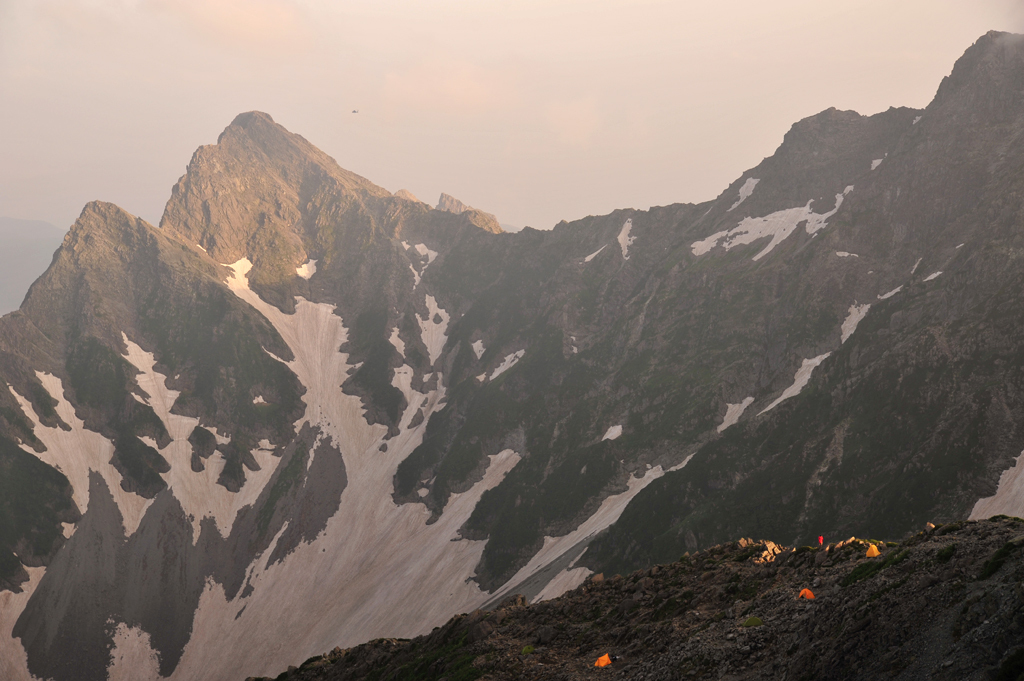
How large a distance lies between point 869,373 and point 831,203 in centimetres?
8928

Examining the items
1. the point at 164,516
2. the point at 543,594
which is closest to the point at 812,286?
the point at 543,594

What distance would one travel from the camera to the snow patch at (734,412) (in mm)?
164300

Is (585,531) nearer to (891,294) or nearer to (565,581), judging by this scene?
(565,581)

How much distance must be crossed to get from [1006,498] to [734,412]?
72899 millimetres

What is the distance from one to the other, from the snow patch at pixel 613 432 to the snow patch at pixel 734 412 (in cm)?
3194

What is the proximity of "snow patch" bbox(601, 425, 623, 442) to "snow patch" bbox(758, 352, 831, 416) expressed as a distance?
149 ft

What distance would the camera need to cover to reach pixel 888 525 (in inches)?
4156

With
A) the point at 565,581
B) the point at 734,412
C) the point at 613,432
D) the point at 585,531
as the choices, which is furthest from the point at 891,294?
the point at 565,581

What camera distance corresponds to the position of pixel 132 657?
165 metres

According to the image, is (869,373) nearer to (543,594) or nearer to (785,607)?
(543,594)

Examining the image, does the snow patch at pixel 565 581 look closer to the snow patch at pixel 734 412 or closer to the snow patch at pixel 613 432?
the snow patch at pixel 613 432

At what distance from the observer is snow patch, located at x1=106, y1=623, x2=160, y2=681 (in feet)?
532

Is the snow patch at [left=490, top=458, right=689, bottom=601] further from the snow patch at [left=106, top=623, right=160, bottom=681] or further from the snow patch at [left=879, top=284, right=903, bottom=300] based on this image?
the snow patch at [left=106, top=623, right=160, bottom=681]

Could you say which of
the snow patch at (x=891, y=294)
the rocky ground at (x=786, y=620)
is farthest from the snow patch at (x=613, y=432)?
the rocky ground at (x=786, y=620)
